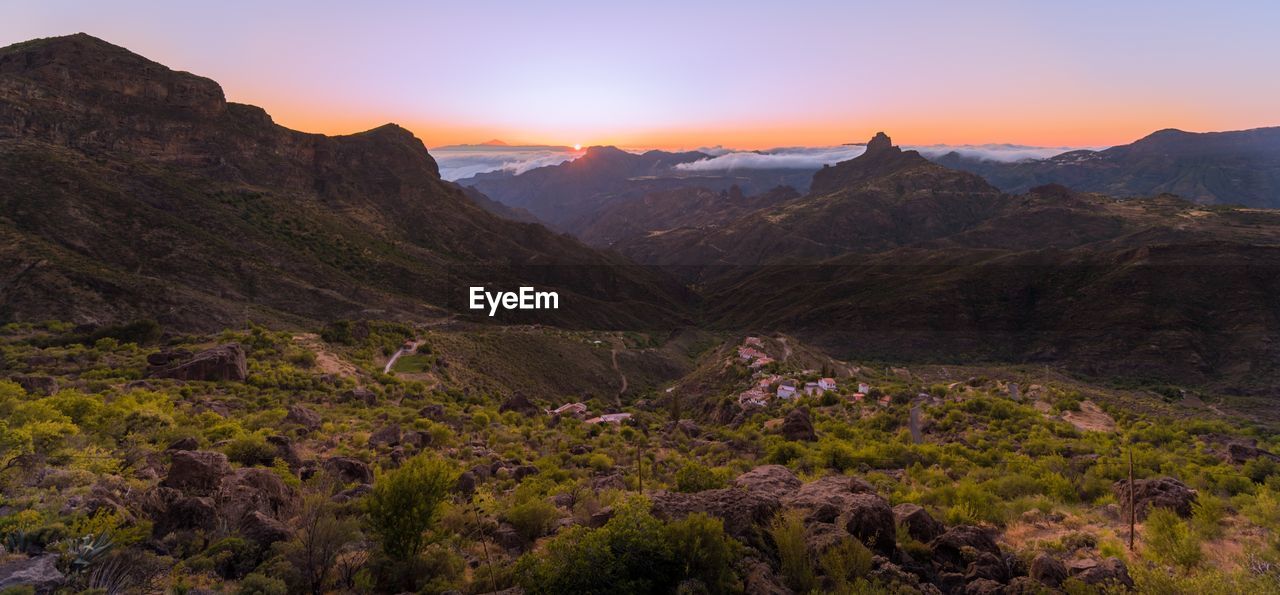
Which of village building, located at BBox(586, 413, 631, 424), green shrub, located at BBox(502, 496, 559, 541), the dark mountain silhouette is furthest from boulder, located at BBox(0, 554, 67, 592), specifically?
the dark mountain silhouette

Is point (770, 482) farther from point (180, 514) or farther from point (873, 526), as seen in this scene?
point (180, 514)

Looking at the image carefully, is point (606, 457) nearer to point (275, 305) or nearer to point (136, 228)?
point (275, 305)

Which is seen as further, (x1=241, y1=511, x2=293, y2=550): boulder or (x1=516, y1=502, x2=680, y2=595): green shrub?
(x1=241, y1=511, x2=293, y2=550): boulder

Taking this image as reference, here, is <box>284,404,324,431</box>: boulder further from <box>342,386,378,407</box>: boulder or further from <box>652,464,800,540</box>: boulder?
<box>652,464,800,540</box>: boulder

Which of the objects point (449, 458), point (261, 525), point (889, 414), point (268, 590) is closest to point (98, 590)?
point (268, 590)

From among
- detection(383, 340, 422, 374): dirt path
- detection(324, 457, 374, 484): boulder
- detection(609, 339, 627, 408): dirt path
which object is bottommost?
detection(609, 339, 627, 408): dirt path

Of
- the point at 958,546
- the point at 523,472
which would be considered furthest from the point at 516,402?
the point at 958,546
